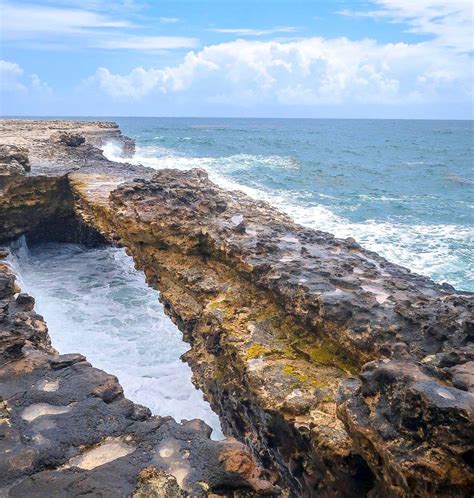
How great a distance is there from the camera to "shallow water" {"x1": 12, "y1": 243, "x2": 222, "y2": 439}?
9.59m

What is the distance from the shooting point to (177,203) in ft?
37.2

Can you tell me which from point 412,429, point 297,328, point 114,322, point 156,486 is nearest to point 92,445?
point 156,486

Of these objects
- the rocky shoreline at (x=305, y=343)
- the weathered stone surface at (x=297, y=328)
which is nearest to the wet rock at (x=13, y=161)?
the rocky shoreline at (x=305, y=343)

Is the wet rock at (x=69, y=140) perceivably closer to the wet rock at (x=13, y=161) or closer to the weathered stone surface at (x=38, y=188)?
the weathered stone surface at (x=38, y=188)

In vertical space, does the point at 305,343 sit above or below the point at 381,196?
above

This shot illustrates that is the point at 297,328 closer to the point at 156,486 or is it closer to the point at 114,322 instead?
the point at 156,486

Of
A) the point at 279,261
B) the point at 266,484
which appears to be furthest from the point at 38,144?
the point at 266,484

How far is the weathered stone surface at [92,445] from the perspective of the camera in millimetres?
4367

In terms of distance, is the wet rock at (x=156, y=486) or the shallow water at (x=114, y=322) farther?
the shallow water at (x=114, y=322)

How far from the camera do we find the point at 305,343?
7.16m

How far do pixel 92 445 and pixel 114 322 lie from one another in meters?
7.58

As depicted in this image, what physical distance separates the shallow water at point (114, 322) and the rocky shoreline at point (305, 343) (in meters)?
1.14

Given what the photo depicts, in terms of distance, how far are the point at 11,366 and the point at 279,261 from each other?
168 inches

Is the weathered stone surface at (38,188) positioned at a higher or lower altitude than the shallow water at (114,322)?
higher
